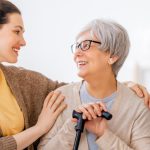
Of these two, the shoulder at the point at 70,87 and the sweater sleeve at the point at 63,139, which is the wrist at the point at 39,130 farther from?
the shoulder at the point at 70,87

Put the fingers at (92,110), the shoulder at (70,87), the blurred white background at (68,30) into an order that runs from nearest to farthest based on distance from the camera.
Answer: the fingers at (92,110), the shoulder at (70,87), the blurred white background at (68,30)

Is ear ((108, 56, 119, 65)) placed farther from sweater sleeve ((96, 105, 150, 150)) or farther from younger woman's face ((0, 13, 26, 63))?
younger woman's face ((0, 13, 26, 63))

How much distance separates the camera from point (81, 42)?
1548 mm

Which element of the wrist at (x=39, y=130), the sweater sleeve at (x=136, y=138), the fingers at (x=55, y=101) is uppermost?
the fingers at (x=55, y=101)

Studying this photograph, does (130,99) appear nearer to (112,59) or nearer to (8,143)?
(112,59)

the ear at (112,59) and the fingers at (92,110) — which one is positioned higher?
the ear at (112,59)

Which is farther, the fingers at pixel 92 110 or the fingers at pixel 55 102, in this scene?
the fingers at pixel 55 102

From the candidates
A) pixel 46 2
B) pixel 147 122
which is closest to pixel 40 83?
pixel 147 122

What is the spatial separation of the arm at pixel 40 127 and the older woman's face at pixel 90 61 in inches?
7.1

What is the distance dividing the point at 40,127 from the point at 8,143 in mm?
166

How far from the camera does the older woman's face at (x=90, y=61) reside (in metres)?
1.52

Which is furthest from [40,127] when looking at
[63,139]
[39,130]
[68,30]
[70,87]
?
[68,30]

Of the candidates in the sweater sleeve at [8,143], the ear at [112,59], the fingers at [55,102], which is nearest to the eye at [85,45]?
the ear at [112,59]

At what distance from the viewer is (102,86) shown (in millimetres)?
1584
